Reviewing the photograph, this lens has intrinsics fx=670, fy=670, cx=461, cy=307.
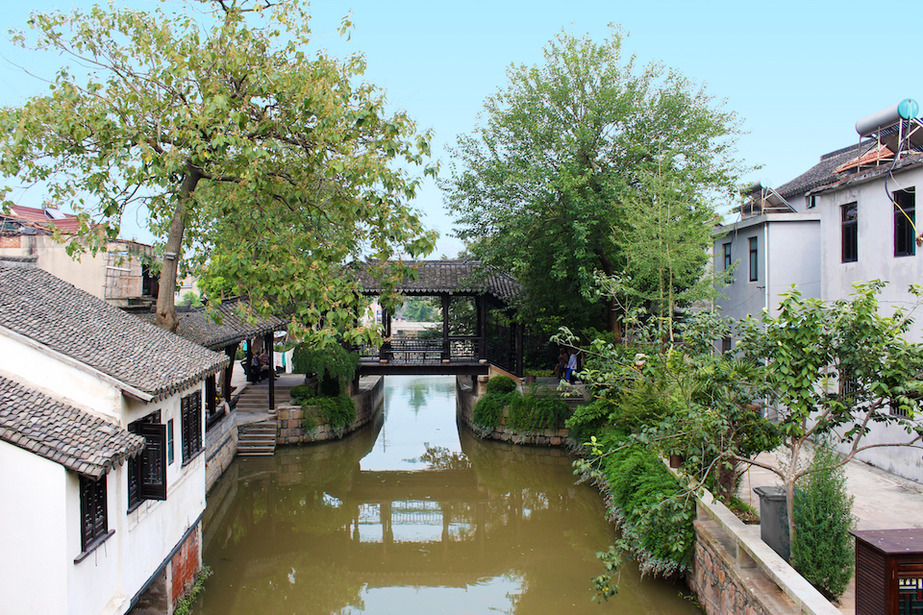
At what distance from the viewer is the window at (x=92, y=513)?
5992 millimetres

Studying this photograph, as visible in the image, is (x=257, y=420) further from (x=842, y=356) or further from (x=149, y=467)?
(x=842, y=356)

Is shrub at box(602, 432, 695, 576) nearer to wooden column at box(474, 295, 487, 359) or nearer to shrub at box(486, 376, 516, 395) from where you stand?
shrub at box(486, 376, 516, 395)

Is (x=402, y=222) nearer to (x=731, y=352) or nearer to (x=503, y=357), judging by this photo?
(x=731, y=352)

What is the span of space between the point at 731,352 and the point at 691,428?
3.28 ft

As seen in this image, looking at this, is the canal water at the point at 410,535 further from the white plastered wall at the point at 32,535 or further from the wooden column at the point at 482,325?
the white plastered wall at the point at 32,535

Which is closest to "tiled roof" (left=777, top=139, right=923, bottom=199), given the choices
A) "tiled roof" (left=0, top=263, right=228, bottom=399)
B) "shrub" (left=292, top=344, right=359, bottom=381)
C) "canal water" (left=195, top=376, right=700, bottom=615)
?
"canal water" (left=195, top=376, right=700, bottom=615)

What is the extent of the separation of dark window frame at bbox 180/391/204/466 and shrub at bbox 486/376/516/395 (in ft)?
38.9

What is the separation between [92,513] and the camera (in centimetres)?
624

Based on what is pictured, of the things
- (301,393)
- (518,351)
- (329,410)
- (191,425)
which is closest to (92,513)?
(191,425)

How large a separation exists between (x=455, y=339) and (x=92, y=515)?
16.3 metres

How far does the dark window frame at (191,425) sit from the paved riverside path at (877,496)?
784 cm

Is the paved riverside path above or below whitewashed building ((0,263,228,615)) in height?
below

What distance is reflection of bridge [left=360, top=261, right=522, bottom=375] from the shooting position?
21594 mm

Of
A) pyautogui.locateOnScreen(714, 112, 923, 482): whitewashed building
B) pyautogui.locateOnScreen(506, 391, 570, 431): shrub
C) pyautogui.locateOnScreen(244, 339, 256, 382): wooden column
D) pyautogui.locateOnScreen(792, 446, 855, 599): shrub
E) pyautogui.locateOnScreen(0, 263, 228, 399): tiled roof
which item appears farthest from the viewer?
pyautogui.locateOnScreen(244, 339, 256, 382): wooden column
